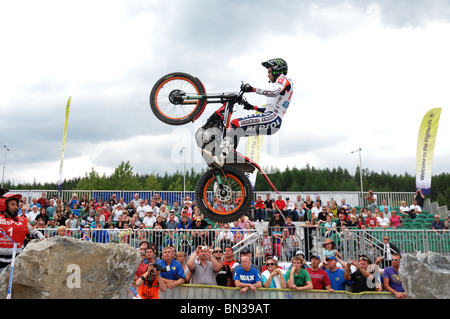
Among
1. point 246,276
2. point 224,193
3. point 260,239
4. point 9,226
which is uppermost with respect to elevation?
point 224,193

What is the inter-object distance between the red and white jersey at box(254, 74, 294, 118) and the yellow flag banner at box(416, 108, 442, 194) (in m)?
17.5

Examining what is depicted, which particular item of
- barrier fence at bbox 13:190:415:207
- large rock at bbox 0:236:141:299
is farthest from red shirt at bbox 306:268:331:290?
barrier fence at bbox 13:190:415:207

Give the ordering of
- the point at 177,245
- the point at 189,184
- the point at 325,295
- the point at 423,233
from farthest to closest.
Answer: the point at 189,184 → the point at 423,233 → the point at 177,245 → the point at 325,295

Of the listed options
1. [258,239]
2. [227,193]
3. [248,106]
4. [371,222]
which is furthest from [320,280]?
[371,222]

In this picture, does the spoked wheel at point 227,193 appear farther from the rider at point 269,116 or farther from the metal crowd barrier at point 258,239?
the metal crowd barrier at point 258,239

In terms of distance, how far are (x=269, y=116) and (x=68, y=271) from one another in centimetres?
413

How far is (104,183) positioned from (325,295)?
50680mm

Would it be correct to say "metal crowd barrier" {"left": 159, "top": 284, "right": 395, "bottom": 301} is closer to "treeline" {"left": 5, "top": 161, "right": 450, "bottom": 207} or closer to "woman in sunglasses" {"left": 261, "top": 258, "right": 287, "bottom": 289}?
"woman in sunglasses" {"left": 261, "top": 258, "right": 287, "bottom": 289}

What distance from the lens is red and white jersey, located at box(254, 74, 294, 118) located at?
709cm

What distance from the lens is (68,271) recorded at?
21.3ft

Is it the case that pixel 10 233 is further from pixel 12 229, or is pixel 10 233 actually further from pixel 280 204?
pixel 280 204
